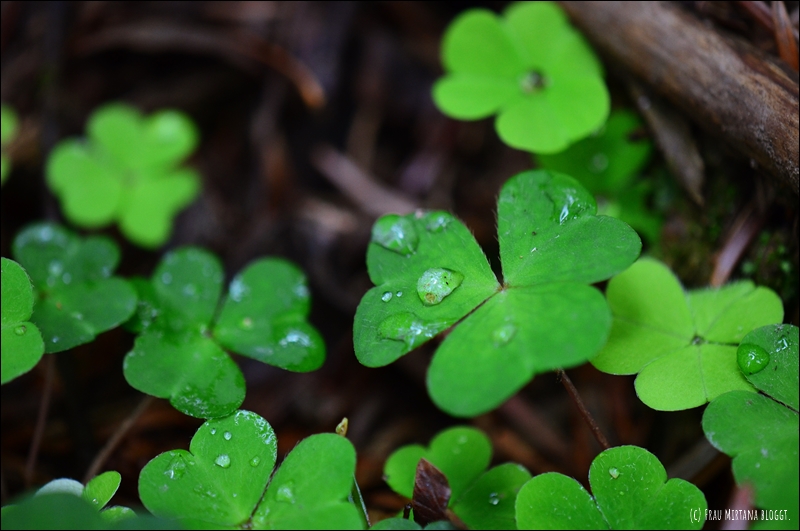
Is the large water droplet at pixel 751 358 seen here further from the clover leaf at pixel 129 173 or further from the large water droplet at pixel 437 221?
the clover leaf at pixel 129 173

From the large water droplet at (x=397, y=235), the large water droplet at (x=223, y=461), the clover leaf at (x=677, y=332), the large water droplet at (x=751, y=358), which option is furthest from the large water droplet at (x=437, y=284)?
the large water droplet at (x=751, y=358)

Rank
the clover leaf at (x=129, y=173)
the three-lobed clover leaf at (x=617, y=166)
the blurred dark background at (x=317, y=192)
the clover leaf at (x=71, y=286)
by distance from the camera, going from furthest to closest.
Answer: the clover leaf at (x=129, y=173) < the three-lobed clover leaf at (x=617, y=166) < the blurred dark background at (x=317, y=192) < the clover leaf at (x=71, y=286)

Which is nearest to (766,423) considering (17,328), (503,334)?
(503,334)

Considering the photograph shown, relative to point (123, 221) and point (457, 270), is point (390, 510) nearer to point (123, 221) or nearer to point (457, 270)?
point (457, 270)

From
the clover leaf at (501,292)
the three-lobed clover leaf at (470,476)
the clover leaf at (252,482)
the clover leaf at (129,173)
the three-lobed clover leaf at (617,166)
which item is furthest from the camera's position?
the clover leaf at (129,173)

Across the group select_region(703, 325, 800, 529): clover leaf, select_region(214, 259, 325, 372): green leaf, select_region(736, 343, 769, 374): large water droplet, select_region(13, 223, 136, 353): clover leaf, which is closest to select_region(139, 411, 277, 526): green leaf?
select_region(214, 259, 325, 372): green leaf
